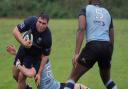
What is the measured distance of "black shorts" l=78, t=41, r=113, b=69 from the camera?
10.7 meters

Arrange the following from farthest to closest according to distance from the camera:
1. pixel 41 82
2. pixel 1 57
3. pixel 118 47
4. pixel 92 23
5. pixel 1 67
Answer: pixel 118 47 < pixel 1 57 < pixel 1 67 < pixel 41 82 < pixel 92 23

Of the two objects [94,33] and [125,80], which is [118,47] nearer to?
[125,80]

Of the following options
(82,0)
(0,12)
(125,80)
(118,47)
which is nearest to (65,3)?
(82,0)

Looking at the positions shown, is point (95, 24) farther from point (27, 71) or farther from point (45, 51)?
point (27, 71)

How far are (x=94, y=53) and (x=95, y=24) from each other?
546mm

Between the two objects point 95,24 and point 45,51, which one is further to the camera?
point 45,51

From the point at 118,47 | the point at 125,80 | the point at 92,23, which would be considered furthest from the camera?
the point at 118,47

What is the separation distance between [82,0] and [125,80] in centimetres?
3612

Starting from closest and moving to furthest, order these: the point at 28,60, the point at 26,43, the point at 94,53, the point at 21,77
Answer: the point at 94,53, the point at 26,43, the point at 21,77, the point at 28,60

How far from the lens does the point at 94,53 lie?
10.7m

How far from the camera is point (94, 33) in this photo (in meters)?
10.7

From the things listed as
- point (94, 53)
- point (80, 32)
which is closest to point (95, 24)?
point (80, 32)

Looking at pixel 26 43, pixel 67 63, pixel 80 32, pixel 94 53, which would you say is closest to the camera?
pixel 80 32

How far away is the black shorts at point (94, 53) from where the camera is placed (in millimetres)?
10656
